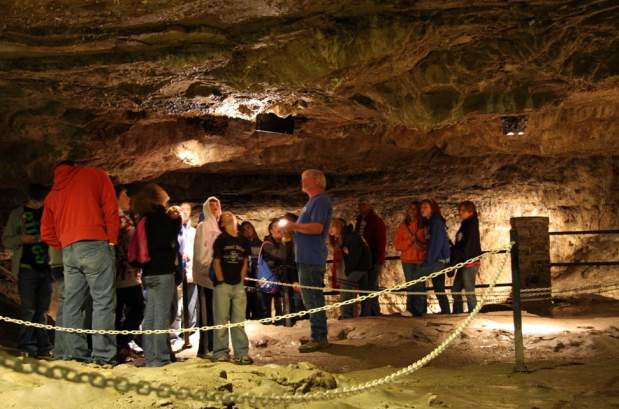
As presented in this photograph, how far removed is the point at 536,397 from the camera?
509 centimetres

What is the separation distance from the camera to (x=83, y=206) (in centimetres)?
564

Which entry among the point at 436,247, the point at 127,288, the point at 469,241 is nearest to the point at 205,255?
the point at 127,288

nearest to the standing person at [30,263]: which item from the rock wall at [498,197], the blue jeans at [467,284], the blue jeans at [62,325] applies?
the blue jeans at [62,325]

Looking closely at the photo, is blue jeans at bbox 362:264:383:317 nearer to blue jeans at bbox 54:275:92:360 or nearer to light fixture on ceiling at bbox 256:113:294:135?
light fixture on ceiling at bbox 256:113:294:135

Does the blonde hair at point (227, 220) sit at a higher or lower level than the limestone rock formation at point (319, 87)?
lower

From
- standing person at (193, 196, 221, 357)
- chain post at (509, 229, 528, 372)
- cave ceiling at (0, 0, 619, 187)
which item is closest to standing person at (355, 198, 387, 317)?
cave ceiling at (0, 0, 619, 187)

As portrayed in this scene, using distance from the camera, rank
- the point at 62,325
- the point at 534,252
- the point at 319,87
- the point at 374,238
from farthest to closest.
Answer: the point at 534,252 < the point at 374,238 < the point at 319,87 < the point at 62,325

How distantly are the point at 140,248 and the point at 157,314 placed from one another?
1.98 ft

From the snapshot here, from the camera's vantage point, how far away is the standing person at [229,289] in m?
6.85

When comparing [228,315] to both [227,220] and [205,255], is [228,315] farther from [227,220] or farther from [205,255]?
[227,220]

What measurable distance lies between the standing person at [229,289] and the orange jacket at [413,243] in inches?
152

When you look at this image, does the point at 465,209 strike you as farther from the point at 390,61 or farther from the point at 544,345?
the point at 390,61

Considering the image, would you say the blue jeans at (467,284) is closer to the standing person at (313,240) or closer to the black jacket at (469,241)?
the black jacket at (469,241)

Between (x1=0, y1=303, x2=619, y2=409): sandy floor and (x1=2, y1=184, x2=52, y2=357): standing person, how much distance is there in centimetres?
164
